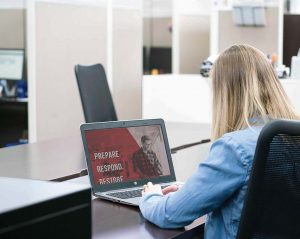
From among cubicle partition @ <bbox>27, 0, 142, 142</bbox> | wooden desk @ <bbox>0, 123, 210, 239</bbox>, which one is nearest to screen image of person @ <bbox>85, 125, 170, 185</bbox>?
wooden desk @ <bbox>0, 123, 210, 239</bbox>

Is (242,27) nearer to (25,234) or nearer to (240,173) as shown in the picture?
(240,173)

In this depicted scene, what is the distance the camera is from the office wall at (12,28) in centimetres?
463

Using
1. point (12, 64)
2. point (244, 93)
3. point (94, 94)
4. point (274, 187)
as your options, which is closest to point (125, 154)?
point (244, 93)

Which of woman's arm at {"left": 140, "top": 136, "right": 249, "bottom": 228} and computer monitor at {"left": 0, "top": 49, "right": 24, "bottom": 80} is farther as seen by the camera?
computer monitor at {"left": 0, "top": 49, "right": 24, "bottom": 80}

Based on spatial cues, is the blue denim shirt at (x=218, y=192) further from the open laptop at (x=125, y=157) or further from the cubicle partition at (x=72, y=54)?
the cubicle partition at (x=72, y=54)

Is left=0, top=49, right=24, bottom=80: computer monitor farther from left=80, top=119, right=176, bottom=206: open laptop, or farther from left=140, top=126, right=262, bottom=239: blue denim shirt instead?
left=140, top=126, right=262, bottom=239: blue denim shirt

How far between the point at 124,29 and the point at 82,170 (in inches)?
108

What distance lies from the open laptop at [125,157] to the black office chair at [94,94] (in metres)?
1.47

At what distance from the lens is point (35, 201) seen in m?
0.58

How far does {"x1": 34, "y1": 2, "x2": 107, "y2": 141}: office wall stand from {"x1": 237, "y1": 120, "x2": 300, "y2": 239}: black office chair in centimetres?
293

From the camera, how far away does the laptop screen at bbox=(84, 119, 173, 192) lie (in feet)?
5.39

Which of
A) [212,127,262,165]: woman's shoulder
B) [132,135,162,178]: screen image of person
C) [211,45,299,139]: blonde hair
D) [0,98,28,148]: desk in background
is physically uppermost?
[211,45,299,139]: blonde hair

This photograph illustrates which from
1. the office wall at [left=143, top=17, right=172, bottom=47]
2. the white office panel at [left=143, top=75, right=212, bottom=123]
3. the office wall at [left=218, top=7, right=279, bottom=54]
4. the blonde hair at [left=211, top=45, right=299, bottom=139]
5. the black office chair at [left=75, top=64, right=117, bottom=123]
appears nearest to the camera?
the blonde hair at [left=211, top=45, right=299, bottom=139]

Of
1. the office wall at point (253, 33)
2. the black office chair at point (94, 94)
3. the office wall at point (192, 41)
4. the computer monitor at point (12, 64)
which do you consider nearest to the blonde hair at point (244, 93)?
the black office chair at point (94, 94)
